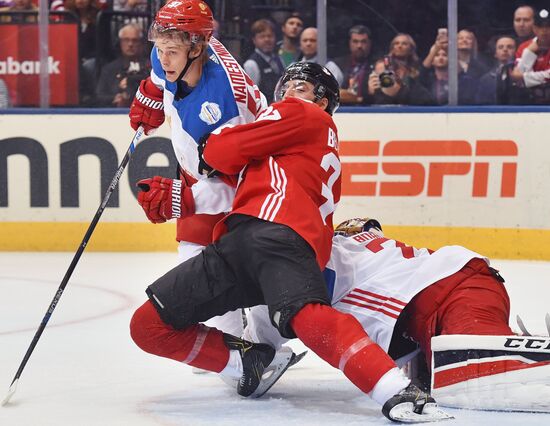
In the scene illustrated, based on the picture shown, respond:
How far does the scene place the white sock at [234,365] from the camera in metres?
2.99

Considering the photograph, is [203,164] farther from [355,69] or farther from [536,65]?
[536,65]

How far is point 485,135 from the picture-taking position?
5777mm

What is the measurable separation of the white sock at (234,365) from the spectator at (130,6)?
337 centimetres

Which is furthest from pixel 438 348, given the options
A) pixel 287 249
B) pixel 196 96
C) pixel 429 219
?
pixel 429 219

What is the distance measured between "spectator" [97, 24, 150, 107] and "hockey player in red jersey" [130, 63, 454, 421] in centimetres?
327

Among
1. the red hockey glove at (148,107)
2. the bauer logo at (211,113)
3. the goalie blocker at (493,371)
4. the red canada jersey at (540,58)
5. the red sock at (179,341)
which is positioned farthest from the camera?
the red canada jersey at (540,58)

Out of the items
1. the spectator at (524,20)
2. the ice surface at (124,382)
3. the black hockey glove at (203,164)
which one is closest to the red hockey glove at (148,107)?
the black hockey glove at (203,164)

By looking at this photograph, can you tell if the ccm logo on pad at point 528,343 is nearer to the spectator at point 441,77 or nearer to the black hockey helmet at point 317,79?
the black hockey helmet at point 317,79

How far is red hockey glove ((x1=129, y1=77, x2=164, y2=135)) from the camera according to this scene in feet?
11.6

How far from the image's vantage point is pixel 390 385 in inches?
103

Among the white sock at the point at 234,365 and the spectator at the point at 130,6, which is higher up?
the spectator at the point at 130,6

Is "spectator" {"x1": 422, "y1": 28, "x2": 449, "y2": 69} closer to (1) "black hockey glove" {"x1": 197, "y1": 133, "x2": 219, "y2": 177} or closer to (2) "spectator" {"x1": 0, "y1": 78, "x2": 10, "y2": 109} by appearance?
(2) "spectator" {"x1": 0, "y1": 78, "x2": 10, "y2": 109}

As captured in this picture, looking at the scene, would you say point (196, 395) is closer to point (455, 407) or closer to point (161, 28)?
point (455, 407)

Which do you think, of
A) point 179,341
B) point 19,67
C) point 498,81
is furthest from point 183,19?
point 19,67
